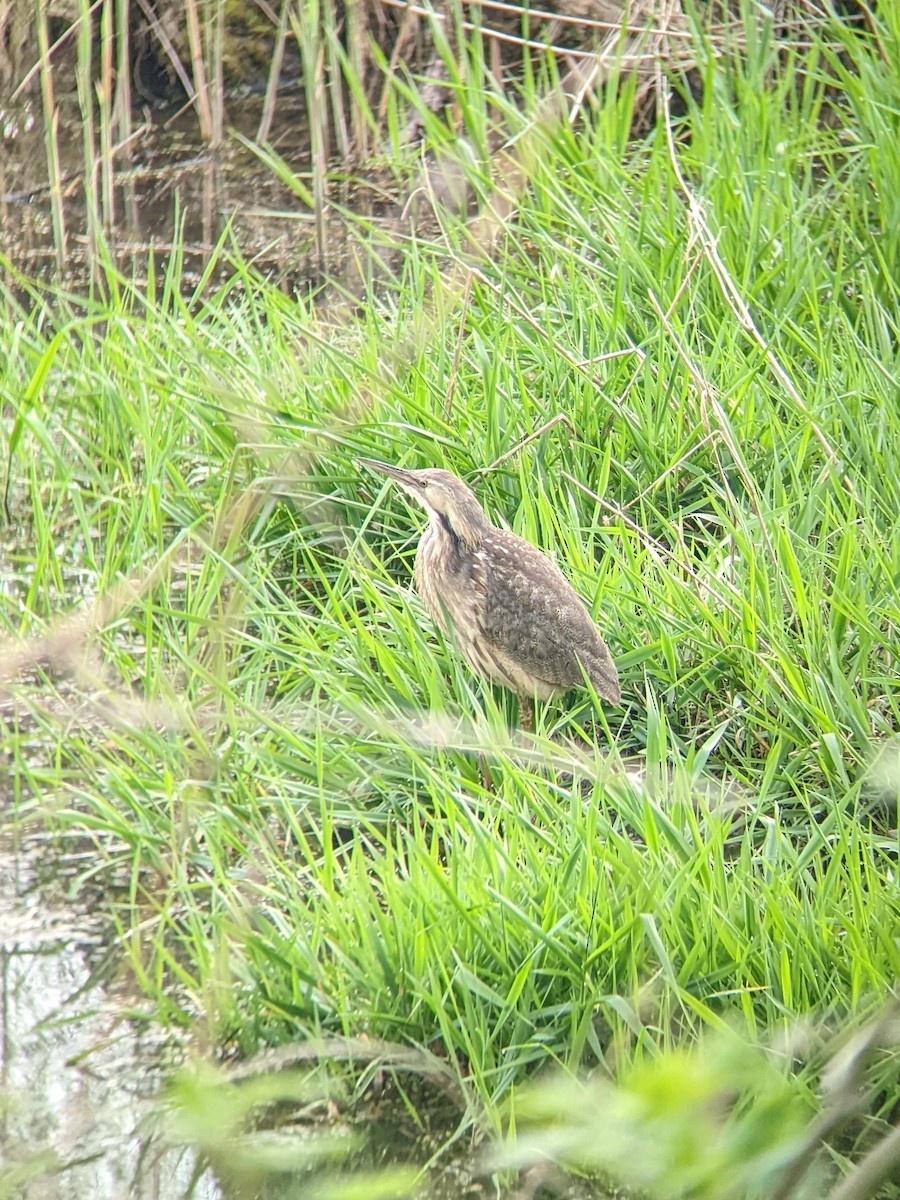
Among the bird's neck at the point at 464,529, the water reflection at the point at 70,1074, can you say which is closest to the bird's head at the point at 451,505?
the bird's neck at the point at 464,529

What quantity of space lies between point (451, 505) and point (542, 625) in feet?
1.42

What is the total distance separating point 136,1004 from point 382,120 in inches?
170

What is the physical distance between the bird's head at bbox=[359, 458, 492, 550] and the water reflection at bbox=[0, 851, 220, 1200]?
4.38 feet

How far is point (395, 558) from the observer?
4742mm

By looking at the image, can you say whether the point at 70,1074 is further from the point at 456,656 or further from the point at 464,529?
the point at 464,529

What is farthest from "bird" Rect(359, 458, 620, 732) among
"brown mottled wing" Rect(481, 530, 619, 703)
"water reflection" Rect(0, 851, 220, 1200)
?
"water reflection" Rect(0, 851, 220, 1200)

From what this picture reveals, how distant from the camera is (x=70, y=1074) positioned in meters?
3.21

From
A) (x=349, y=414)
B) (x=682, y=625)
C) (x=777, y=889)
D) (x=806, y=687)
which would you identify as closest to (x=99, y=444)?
(x=349, y=414)

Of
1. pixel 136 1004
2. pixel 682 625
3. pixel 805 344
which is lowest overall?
pixel 136 1004

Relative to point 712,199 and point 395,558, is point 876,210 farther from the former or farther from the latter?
point 395,558

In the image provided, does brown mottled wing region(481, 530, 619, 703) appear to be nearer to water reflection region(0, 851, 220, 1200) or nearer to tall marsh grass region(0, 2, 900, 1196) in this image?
tall marsh grass region(0, 2, 900, 1196)

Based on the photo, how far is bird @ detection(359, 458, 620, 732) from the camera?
400 centimetres

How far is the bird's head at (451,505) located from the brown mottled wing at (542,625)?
3.9 inches

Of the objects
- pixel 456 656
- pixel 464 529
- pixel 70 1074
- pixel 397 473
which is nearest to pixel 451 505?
pixel 464 529
